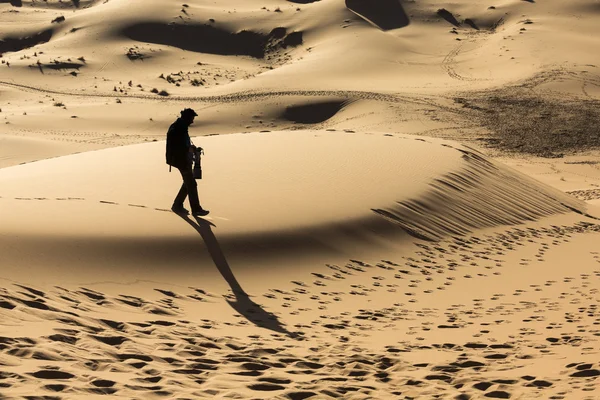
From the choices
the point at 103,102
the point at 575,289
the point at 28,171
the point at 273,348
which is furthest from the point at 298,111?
the point at 273,348

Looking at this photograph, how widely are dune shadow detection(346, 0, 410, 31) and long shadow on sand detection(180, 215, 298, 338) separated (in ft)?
135

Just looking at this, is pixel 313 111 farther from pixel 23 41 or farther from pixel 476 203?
pixel 23 41

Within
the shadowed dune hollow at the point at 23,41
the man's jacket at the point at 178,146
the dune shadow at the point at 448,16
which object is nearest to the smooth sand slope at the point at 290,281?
the man's jacket at the point at 178,146

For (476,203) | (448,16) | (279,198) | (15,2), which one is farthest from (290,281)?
(15,2)

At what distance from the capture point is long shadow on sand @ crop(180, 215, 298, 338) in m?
7.21

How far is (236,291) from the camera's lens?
8.12 metres

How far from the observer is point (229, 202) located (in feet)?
36.7

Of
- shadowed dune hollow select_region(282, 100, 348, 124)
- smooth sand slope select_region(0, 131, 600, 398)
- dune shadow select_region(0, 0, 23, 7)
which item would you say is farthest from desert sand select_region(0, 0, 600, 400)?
dune shadow select_region(0, 0, 23, 7)

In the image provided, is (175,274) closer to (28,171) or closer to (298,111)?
(28,171)

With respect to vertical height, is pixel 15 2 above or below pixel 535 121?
above

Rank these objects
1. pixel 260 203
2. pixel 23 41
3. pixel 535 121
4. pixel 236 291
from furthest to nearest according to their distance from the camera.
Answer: pixel 23 41 → pixel 535 121 → pixel 260 203 → pixel 236 291

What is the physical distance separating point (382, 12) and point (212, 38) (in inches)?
421

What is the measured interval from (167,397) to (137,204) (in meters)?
5.78

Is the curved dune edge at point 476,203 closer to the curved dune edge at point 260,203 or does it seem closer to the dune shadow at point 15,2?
the curved dune edge at point 260,203
